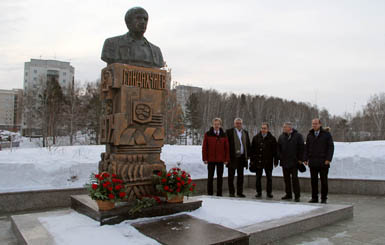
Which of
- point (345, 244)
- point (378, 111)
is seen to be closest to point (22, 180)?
point (345, 244)

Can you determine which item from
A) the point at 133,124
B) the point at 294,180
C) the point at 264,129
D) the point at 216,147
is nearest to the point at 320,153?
the point at 294,180

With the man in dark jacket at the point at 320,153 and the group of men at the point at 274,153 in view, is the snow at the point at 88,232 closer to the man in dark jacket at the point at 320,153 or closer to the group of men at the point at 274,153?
the group of men at the point at 274,153

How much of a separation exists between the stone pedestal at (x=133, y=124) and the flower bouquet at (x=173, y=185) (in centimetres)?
23

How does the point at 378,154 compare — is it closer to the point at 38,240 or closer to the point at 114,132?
the point at 114,132

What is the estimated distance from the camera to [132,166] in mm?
4848

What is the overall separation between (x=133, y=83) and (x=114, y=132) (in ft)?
2.82

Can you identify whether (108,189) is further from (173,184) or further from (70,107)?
(70,107)

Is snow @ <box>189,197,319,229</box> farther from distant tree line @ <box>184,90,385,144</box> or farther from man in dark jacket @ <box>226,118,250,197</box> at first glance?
distant tree line @ <box>184,90,385,144</box>

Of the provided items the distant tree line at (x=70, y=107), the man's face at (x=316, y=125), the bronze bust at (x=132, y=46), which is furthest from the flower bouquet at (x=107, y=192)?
the distant tree line at (x=70, y=107)

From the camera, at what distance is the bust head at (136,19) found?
5258 mm

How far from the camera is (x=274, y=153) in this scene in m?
7.30

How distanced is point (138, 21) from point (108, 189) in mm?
2854

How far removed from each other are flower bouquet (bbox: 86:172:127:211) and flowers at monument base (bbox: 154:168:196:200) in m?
0.67

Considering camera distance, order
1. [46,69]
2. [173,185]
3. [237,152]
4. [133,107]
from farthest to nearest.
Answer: [46,69] < [237,152] < [133,107] < [173,185]
